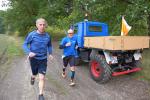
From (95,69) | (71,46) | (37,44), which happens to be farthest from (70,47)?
(37,44)

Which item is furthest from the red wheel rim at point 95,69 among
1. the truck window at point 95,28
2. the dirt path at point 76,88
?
the truck window at point 95,28

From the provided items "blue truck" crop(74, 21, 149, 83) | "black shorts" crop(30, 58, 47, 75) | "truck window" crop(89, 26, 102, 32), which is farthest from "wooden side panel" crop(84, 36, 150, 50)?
"black shorts" crop(30, 58, 47, 75)

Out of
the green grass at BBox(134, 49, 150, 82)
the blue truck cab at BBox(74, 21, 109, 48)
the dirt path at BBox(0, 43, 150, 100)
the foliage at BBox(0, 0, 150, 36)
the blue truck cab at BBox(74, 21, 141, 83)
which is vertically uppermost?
the foliage at BBox(0, 0, 150, 36)

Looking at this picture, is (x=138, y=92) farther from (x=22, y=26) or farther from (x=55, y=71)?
(x=22, y=26)

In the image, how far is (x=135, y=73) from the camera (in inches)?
404

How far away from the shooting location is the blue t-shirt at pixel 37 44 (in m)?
6.80

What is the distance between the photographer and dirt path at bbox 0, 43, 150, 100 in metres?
7.48

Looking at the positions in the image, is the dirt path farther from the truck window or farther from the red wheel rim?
the truck window

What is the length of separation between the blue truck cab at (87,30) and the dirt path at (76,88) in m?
1.49

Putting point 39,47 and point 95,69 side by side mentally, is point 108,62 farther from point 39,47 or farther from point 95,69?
point 39,47

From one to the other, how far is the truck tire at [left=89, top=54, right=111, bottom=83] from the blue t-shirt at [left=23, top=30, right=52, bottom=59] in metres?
2.58

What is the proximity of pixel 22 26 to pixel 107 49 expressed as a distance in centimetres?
2435

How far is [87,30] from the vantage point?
11289 mm

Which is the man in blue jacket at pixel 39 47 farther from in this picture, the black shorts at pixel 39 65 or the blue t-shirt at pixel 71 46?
the blue t-shirt at pixel 71 46
